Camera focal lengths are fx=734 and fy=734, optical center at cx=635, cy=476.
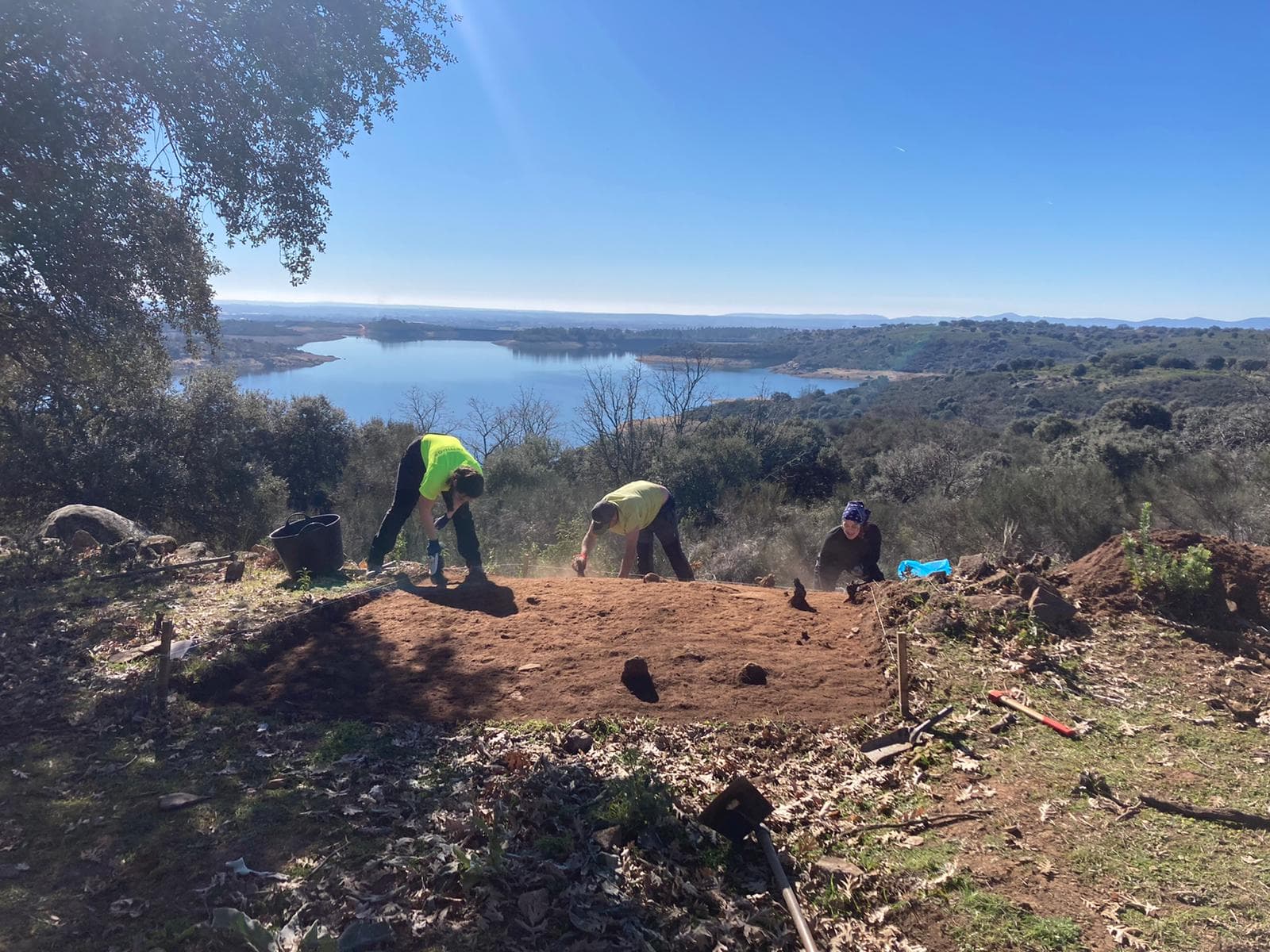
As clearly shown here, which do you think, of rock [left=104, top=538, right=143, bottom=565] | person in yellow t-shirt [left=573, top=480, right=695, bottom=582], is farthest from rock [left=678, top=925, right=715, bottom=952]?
rock [left=104, top=538, right=143, bottom=565]

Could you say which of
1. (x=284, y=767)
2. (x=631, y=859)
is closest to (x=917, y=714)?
(x=631, y=859)

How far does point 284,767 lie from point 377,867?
1.05 metres

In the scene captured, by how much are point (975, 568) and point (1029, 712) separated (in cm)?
252

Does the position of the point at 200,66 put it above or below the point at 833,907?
above

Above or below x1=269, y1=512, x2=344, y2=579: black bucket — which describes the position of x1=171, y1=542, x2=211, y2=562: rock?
below

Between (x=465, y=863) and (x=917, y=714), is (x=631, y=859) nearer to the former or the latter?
(x=465, y=863)

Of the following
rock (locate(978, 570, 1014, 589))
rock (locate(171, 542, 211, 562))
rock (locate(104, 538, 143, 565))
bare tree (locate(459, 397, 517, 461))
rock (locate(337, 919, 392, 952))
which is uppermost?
rock (locate(978, 570, 1014, 589))

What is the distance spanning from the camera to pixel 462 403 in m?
35.8

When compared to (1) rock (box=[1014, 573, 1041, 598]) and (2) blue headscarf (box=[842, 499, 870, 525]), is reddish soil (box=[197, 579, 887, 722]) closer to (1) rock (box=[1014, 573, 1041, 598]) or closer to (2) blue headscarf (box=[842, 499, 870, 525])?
(1) rock (box=[1014, 573, 1041, 598])

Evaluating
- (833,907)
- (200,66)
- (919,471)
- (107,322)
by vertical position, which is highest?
(200,66)

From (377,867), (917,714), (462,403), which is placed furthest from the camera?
(462,403)

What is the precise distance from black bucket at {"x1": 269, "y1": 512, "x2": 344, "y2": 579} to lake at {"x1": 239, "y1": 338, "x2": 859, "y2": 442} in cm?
1646

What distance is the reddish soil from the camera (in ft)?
14.4

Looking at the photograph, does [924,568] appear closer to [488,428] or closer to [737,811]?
[737,811]
